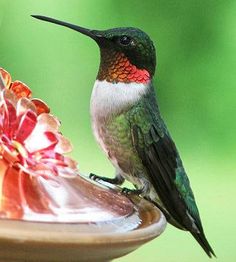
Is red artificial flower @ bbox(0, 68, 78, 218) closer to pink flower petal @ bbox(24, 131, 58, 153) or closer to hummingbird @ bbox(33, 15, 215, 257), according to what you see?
pink flower petal @ bbox(24, 131, 58, 153)

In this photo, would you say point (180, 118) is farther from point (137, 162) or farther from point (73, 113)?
point (137, 162)

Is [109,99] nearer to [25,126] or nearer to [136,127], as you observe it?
[136,127]

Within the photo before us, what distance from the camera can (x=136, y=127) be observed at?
174 centimetres

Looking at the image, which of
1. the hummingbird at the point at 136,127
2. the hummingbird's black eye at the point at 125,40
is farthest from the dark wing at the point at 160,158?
the hummingbird's black eye at the point at 125,40

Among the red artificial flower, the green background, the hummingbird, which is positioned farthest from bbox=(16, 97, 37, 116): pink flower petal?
the green background

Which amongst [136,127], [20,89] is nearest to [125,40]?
[136,127]

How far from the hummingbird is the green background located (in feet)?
2.28

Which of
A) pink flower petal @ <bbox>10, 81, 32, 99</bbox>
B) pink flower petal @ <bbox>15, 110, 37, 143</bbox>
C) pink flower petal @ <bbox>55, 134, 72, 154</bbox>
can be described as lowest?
pink flower petal @ <bbox>55, 134, 72, 154</bbox>

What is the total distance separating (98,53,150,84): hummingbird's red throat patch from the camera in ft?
5.81

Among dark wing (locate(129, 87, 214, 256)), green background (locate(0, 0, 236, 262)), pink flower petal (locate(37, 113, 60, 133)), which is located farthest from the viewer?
green background (locate(0, 0, 236, 262))

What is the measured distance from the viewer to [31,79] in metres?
2.45

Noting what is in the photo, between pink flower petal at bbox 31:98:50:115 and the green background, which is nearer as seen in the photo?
pink flower petal at bbox 31:98:50:115

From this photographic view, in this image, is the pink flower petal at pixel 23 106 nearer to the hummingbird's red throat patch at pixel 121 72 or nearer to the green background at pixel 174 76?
the hummingbird's red throat patch at pixel 121 72

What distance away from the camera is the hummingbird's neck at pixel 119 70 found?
1.76 metres
